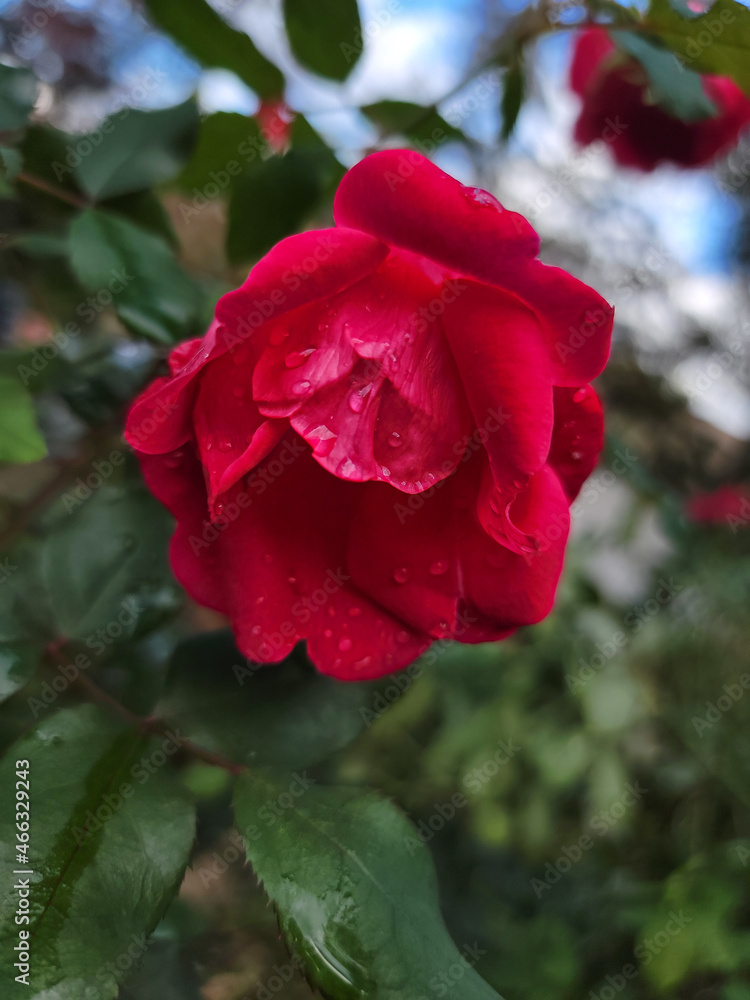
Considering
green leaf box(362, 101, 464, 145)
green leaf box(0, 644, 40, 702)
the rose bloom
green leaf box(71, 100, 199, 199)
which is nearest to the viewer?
the rose bloom

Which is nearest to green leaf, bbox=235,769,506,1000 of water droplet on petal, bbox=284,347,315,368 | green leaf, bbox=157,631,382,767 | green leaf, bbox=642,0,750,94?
green leaf, bbox=157,631,382,767

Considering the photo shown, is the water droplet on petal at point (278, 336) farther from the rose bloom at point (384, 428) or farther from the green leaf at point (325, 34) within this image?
the green leaf at point (325, 34)

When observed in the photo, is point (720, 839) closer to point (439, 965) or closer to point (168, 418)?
point (439, 965)

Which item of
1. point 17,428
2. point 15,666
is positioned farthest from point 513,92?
point 15,666

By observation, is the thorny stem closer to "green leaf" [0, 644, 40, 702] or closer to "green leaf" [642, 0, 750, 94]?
"green leaf" [0, 644, 40, 702]

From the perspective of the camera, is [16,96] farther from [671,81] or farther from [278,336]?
[671,81]

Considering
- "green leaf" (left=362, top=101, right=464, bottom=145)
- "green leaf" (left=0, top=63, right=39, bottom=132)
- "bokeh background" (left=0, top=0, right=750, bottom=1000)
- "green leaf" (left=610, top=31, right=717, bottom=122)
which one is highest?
"green leaf" (left=610, top=31, right=717, bottom=122)
